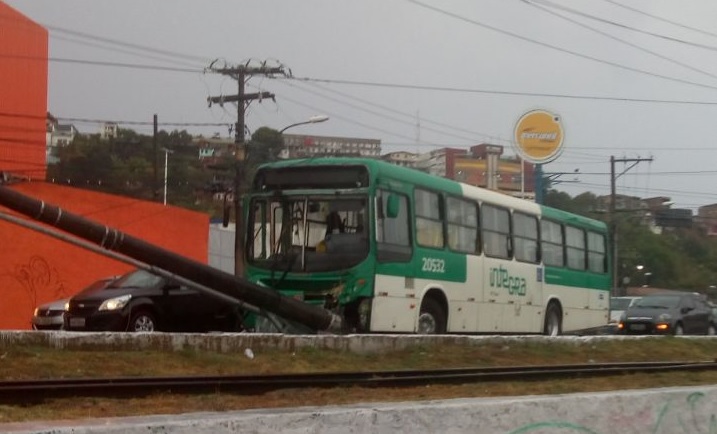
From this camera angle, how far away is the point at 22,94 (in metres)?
27.6

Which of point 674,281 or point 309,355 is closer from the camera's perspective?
point 309,355

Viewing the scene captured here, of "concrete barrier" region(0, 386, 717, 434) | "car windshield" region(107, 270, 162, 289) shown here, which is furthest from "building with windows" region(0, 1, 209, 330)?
"concrete barrier" region(0, 386, 717, 434)

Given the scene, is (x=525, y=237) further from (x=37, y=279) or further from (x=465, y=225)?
(x=37, y=279)

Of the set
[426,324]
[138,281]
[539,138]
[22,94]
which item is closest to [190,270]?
[138,281]

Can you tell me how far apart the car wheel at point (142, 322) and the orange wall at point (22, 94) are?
38.9 ft

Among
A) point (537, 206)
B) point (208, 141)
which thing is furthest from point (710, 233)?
point (537, 206)

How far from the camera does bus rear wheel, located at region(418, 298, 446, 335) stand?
16578 millimetres

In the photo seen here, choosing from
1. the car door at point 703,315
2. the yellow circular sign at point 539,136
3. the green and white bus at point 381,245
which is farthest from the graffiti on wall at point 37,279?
the car door at point 703,315

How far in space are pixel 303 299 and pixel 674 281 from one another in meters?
53.1

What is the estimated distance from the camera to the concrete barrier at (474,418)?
520 centimetres

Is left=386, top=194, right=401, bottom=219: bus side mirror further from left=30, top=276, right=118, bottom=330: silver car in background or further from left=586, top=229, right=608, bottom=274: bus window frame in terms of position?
left=586, top=229, right=608, bottom=274: bus window frame

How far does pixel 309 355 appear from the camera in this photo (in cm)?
1327

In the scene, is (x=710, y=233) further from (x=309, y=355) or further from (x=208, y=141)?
(x=309, y=355)

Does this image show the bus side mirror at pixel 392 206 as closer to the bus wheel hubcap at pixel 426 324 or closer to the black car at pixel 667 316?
the bus wheel hubcap at pixel 426 324
